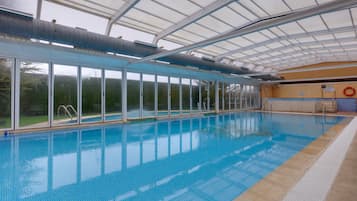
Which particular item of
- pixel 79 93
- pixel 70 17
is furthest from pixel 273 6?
pixel 79 93

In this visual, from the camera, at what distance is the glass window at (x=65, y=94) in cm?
650

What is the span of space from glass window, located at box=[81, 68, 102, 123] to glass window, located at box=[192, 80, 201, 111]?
563 cm

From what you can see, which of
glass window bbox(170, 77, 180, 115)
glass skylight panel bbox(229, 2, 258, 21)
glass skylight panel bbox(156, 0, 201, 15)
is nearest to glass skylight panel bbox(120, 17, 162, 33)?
glass skylight panel bbox(156, 0, 201, 15)

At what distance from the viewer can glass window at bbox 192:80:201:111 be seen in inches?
449

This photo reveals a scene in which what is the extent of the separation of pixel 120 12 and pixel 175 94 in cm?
617

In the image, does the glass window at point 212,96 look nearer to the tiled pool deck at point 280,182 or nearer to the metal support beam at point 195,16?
the metal support beam at point 195,16

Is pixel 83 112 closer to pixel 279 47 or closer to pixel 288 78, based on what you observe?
pixel 279 47

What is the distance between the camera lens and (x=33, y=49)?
17.2 feet

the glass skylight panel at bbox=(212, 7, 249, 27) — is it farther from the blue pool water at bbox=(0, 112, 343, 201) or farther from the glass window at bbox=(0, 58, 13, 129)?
the glass window at bbox=(0, 58, 13, 129)

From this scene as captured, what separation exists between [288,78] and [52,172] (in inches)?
702

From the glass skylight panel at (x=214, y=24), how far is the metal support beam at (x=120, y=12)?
6.94 ft

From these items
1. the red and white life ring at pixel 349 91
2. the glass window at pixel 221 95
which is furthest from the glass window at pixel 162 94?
the red and white life ring at pixel 349 91

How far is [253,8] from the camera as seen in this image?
4969 millimetres

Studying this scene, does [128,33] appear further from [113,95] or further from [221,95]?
[221,95]
